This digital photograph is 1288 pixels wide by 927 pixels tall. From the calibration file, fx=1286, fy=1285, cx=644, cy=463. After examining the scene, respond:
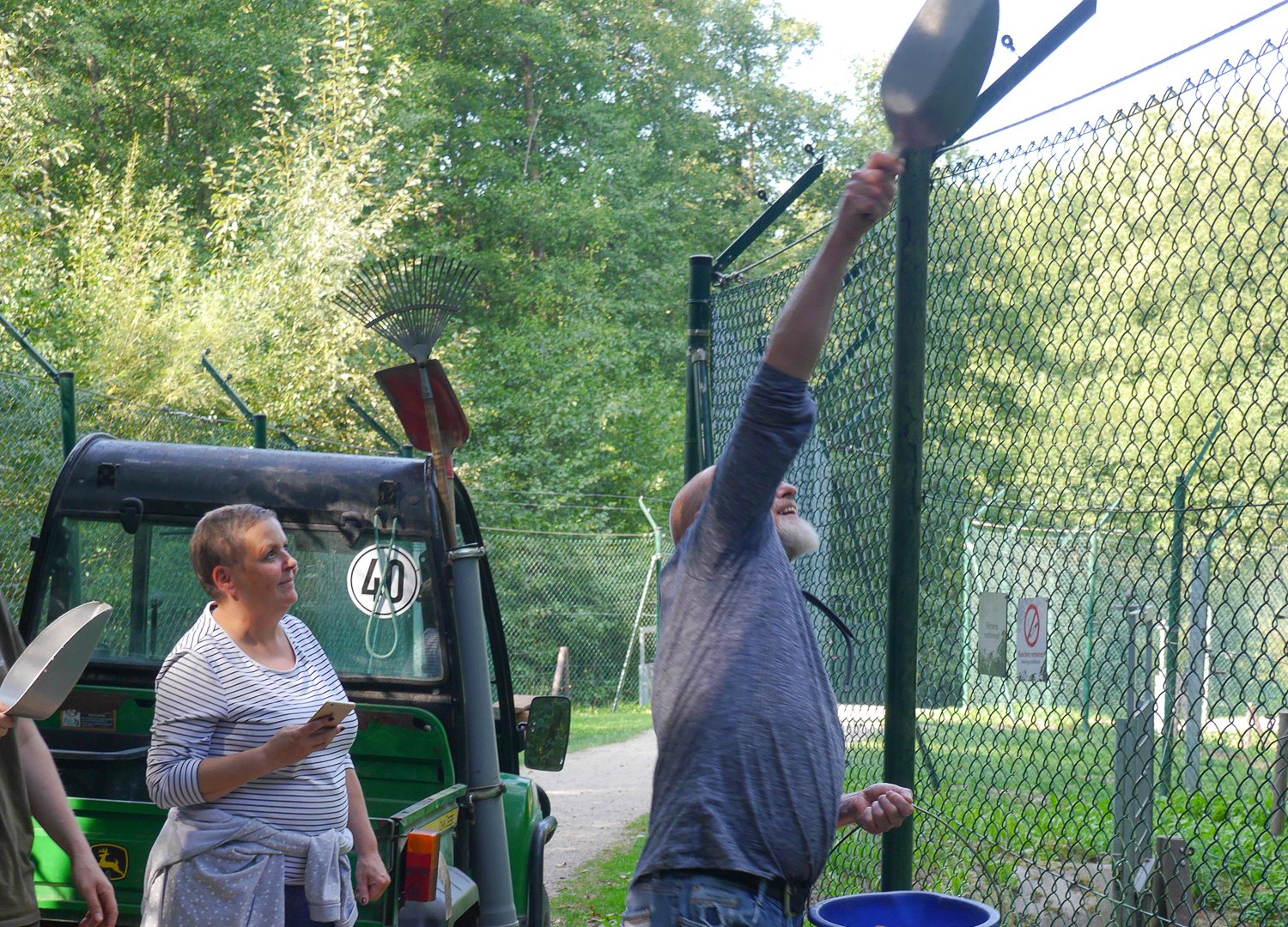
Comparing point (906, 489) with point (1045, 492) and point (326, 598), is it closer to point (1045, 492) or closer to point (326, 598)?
point (1045, 492)

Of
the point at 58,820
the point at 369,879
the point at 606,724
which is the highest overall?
the point at 58,820

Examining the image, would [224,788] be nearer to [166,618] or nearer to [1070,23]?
[166,618]

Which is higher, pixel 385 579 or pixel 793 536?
pixel 793 536

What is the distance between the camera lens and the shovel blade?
255cm

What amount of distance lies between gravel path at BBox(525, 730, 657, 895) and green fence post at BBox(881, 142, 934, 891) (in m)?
3.91

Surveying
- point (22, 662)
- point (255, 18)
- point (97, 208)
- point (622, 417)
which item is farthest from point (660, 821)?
point (255, 18)

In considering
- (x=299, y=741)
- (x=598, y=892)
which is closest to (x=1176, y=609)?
(x=598, y=892)

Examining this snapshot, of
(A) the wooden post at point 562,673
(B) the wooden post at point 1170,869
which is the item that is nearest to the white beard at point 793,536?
(B) the wooden post at point 1170,869

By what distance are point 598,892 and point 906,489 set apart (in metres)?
4.59

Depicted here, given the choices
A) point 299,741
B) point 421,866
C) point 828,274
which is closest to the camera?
point 828,274

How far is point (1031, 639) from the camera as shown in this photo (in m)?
3.78

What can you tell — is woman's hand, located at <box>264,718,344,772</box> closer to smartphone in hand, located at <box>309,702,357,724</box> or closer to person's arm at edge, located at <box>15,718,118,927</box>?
smartphone in hand, located at <box>309,702,357,724</box>

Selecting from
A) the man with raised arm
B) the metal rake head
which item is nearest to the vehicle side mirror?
the metal rake head

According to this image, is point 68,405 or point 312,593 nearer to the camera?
point 312,593
